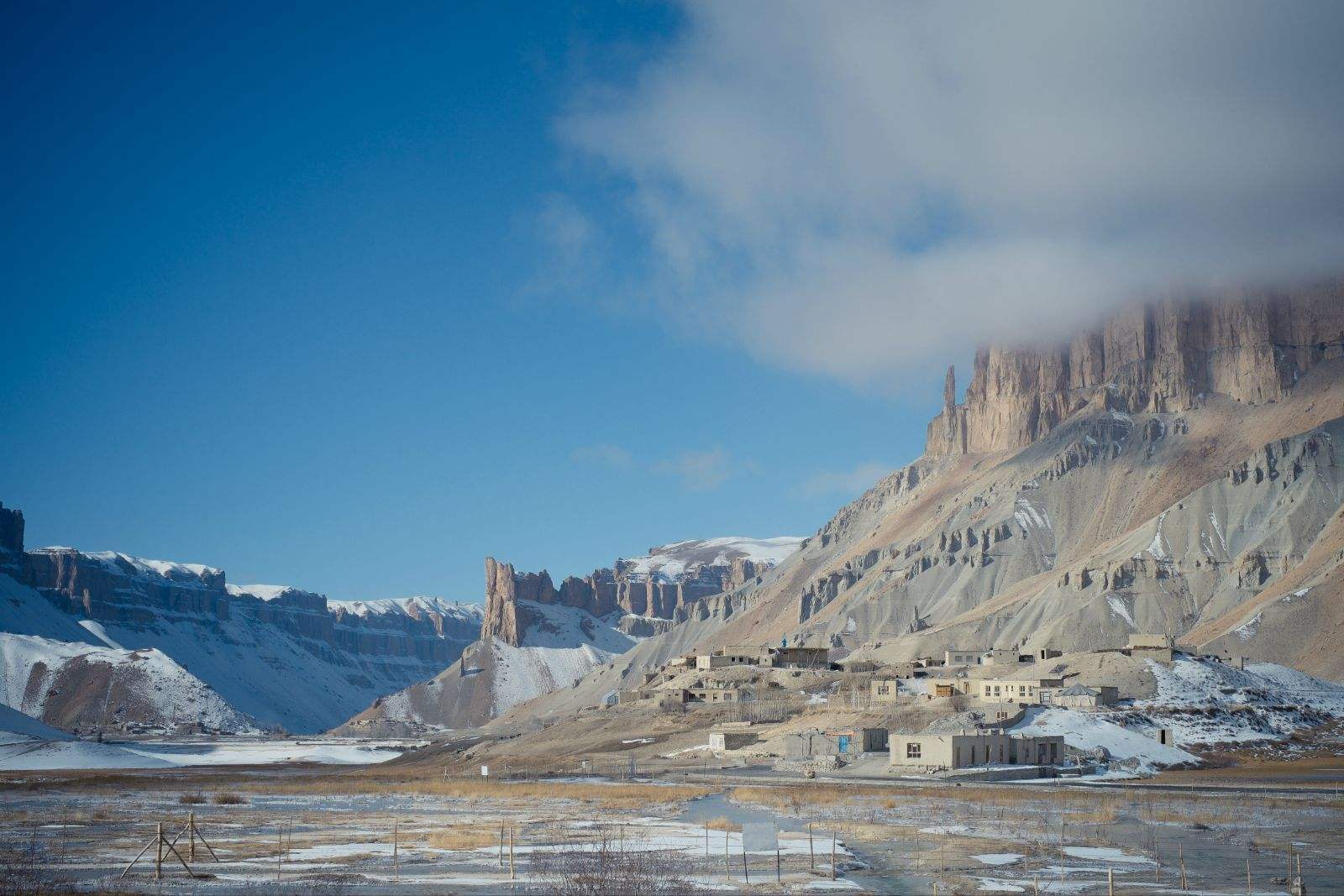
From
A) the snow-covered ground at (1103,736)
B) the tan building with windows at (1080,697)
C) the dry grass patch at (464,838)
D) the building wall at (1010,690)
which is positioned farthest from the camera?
the building wall at (1010,690)

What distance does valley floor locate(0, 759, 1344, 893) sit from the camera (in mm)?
41562

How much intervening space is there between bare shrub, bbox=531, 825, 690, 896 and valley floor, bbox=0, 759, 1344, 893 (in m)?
0.17

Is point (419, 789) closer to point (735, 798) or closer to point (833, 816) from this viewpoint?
point (735, 798)

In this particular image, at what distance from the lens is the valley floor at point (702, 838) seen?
41.6 m

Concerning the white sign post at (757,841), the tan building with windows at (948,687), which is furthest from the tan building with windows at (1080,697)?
the white sign post at (757,841)

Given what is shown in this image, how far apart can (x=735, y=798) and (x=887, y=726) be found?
44.7 m

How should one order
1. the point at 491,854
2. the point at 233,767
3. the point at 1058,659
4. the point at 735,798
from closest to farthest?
the point at 491,854
the point at 735,798
the point at 1058,659
the point at 233,767

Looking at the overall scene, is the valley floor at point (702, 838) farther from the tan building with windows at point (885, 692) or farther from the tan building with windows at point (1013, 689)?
the tan building with windows at point (885, 692)

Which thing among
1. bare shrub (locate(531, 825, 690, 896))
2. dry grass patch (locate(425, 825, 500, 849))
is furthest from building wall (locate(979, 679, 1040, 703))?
bare shrub (locate(531, 825, 690, 896))

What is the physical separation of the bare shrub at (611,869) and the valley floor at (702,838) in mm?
168

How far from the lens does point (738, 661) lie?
188 m

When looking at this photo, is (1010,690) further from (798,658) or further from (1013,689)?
(798,658)

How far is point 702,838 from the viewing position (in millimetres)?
53531

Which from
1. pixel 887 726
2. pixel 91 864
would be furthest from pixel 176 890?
pixel 887 726
